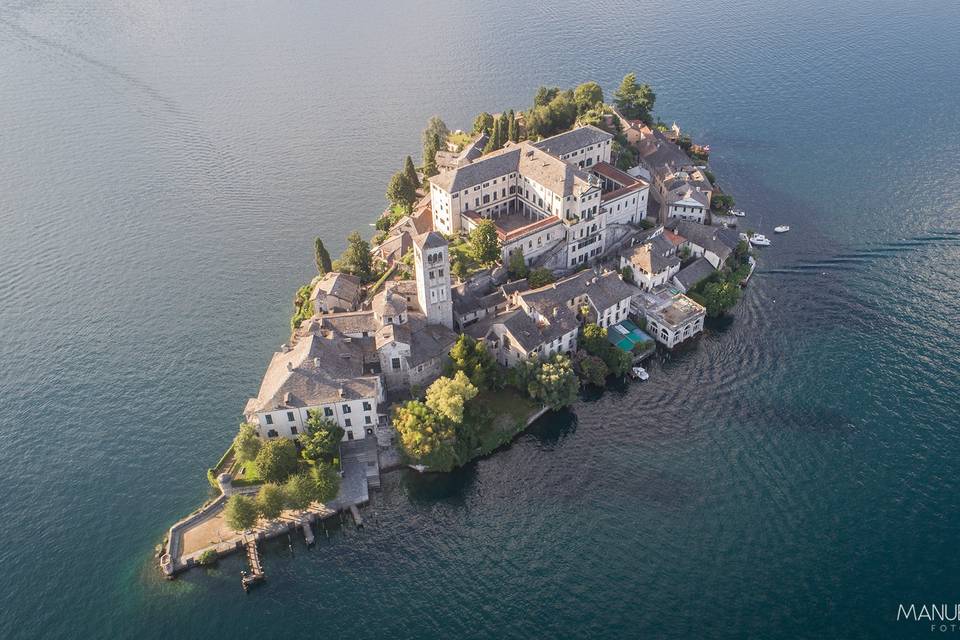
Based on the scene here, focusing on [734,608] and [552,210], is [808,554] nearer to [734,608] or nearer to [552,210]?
[734,608]

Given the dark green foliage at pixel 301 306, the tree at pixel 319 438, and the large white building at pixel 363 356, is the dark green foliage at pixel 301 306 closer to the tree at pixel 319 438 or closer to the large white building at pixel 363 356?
the large white building at pixel 363 356

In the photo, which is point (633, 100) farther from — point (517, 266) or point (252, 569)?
point (252, 569)

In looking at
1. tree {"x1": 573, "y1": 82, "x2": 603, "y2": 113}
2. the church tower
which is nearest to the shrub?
the church tower

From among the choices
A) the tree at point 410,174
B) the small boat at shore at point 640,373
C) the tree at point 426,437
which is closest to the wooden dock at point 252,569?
the tree at point 426,437

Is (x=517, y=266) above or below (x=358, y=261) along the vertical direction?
below

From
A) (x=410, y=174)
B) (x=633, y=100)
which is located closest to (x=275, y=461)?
(x=410, y=174)

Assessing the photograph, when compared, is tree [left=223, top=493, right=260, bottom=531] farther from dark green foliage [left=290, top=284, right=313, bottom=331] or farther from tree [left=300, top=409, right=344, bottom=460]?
dark green foliage [left=290, top=284, right=313, bottom=331]
